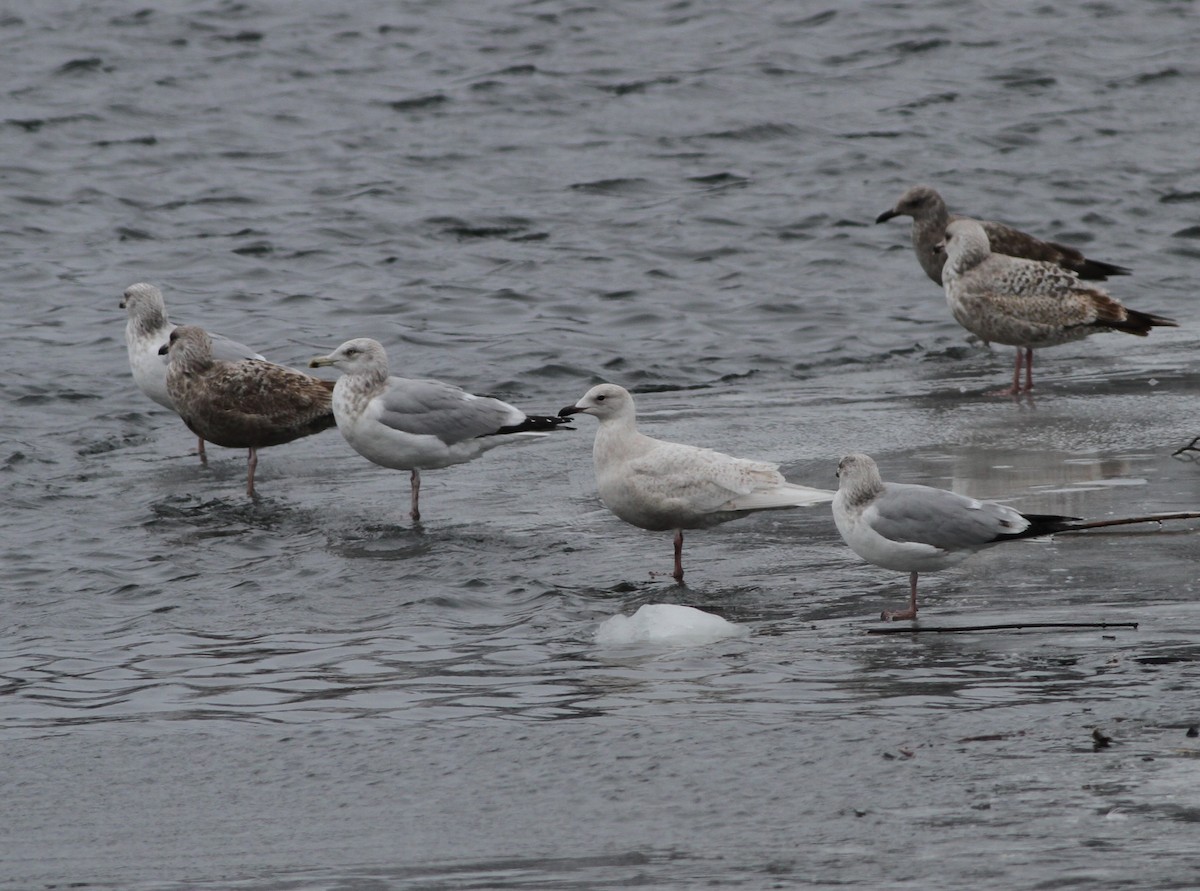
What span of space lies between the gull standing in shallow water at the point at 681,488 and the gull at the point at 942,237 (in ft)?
20.3

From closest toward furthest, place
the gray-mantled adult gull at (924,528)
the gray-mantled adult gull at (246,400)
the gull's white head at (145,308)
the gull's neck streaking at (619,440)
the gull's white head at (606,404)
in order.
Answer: the gray-mantled adult gull at (924,528) < the gull's neck streaking at (619,440) < the gull's white head at (606,404) < the gray-mantled adult gull at (246,400) < the gull's white head at (145,308)

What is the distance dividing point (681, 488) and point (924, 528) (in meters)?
1.38

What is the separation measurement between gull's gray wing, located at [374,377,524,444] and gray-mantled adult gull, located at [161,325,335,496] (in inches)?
34.9

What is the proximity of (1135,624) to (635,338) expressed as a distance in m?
8.83

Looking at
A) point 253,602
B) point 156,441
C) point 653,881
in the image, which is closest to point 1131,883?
point 653,881

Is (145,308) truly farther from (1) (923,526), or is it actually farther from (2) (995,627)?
(2) (995,627)

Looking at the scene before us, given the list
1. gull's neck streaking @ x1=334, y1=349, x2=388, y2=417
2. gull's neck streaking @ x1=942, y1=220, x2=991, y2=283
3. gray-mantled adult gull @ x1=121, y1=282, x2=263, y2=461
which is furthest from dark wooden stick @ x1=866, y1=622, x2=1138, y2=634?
gull's neck streaking @ x1=942, y1=220, x2=991, y2=283

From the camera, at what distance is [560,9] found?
1120 inches

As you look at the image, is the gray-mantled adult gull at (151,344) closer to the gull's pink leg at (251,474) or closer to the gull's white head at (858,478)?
the gull's pink leg at (251,474)

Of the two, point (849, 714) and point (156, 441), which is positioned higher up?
point (849, 714)

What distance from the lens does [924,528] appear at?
7.18 meters

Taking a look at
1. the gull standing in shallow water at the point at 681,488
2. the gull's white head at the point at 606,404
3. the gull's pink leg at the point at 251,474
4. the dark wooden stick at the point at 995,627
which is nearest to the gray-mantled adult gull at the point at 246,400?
the gull's pink leg at the point at 251,474

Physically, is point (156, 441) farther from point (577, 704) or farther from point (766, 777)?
point (766, 777)

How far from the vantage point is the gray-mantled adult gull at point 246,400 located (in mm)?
10570
